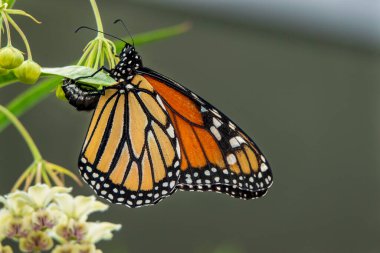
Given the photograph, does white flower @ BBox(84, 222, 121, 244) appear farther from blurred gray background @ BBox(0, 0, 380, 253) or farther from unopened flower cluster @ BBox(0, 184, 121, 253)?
blurred gray background @ BBox(0, 0, 380, 253)

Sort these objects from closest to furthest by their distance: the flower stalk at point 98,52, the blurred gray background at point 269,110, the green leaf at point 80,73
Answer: the green leaf at point 80,73 → the flower stalk at point 98,52 → the blurred gray background at point 269,110

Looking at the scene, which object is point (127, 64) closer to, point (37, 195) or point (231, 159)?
point (231, 159)

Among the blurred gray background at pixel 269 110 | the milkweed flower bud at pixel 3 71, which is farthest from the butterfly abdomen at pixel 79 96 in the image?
the blurred gray background at pixel 269 110

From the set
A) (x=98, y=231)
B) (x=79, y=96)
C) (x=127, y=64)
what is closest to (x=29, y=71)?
(x=79, y=96)

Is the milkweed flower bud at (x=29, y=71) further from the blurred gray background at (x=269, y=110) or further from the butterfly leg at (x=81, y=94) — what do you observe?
the blurred gray background at (x=269, y=110)

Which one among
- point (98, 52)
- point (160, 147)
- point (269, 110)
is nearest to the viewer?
point (98, 52)

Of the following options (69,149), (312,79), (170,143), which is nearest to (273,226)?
(312,79)

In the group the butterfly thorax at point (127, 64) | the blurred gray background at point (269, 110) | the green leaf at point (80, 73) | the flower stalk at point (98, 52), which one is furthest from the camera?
the blurred gray background at point (269, 110)
